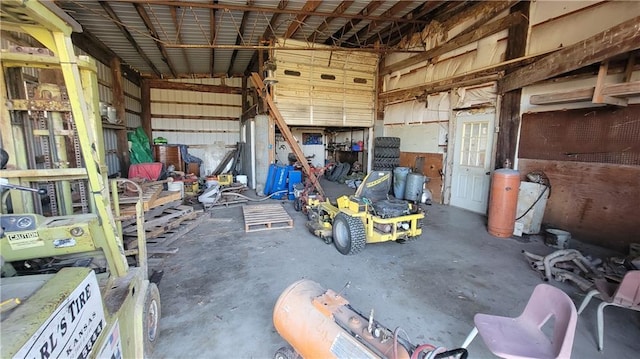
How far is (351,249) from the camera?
424cm

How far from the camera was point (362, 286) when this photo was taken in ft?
11.2

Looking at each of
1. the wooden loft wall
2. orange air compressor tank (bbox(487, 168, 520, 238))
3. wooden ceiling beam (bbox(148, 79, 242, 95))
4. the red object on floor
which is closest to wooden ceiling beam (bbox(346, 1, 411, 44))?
the wooden loft wall

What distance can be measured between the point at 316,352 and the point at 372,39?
400 inches

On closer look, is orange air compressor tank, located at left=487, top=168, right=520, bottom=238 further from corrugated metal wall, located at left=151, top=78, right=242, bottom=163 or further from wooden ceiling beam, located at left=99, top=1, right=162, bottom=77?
corrugated metal wall, located at left=151, top=78, right=242, bottom=163

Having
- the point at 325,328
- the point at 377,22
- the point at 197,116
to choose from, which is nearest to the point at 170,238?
the point at 325,328

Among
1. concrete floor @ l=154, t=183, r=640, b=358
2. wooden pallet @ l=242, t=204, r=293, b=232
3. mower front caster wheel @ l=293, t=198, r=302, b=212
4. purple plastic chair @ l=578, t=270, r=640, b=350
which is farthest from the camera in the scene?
mower front caster wheel @ l=293, t=198, r=302, b=212

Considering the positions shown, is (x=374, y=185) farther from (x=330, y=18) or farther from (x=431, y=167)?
(x=330, y=18)

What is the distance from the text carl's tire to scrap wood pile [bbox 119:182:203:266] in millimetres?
1587

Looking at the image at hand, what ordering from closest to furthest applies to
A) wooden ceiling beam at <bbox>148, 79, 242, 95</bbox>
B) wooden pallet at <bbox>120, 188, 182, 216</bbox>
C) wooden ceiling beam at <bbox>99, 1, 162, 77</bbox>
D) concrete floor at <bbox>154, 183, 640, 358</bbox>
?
concrete floor at <bbox>154, 183, 640, 358</bbox>
wooden pallet at <bbox>120, 188, 182, 216</bbox>
wooden ceiling beam at <bbox>99, 1, 162, 77</bbox>
wooden ceiling beam at <bbox>148, 79, 242, 95</bbox>

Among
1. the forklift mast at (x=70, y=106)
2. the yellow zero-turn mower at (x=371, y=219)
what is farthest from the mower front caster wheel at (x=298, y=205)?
the forklift mast at (x=70, y=106)

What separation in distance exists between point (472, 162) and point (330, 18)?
529 centimetres

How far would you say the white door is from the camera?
21.6ft

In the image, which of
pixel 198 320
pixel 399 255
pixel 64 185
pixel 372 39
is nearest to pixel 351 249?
pixel 399 255

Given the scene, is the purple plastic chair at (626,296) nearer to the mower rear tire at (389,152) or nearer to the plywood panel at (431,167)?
the plywood panel at (431,167)
